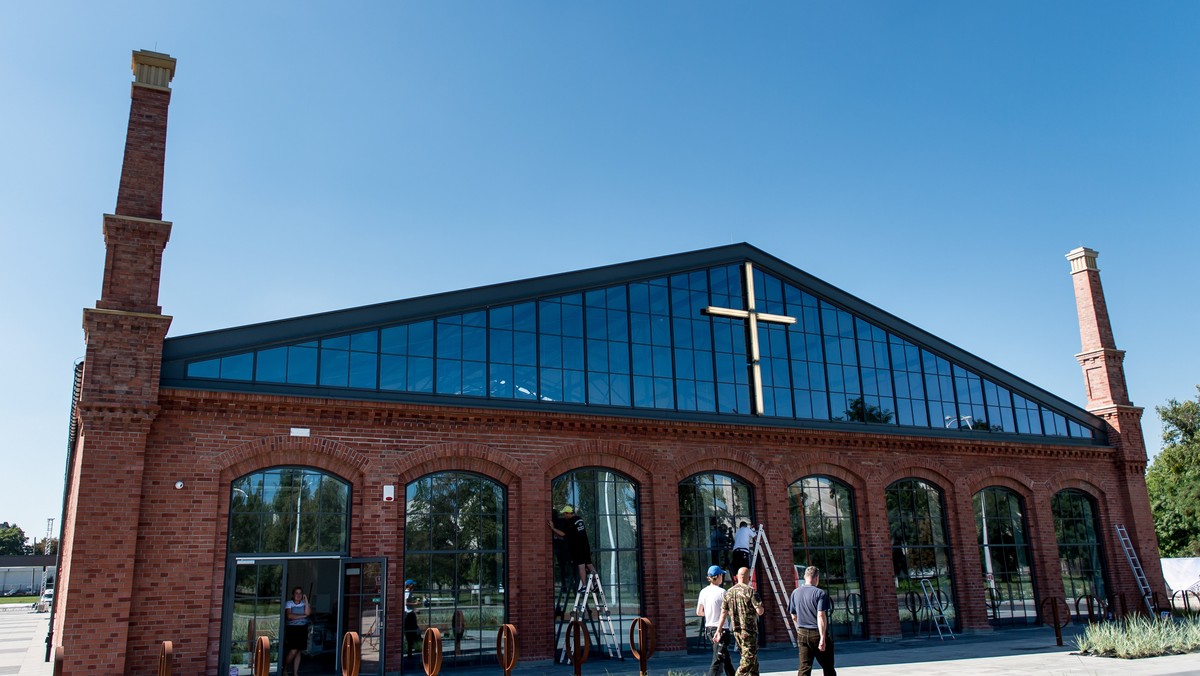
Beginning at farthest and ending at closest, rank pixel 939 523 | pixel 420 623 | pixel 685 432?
1. pixel 939 523
2. pixel 685 432
3. pixel 420 623

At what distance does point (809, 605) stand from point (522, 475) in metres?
7.20

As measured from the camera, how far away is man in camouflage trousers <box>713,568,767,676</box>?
35.6 ft

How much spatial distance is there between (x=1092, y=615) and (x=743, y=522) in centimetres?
1063

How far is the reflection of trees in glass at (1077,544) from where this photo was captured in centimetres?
2325

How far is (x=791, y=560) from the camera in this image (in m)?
19.2

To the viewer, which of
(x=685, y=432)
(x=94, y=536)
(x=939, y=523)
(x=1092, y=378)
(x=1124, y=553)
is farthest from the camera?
(x=1092, y=378)

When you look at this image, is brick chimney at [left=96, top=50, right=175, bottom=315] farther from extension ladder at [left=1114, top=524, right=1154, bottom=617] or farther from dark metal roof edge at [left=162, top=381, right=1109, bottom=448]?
extension ladder at [left=1114, top=524, right=1154, bottom=617]

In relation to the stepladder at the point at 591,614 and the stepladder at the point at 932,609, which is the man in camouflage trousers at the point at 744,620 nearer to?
the stepladder at the point at 591,614

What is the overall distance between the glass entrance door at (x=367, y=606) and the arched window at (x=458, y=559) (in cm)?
63

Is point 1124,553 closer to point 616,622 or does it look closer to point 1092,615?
point 1092,615

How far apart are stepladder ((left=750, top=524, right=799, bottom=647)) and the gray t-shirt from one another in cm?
727

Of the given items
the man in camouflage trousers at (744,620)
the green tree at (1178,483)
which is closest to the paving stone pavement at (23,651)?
the man in camouflage trousers at (744,620)

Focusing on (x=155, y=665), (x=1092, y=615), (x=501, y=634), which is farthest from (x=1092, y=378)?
(x=155, y=665)

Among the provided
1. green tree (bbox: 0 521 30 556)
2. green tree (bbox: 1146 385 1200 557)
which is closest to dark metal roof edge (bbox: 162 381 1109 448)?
green tree (bbox: 1146 385 1200 557)
